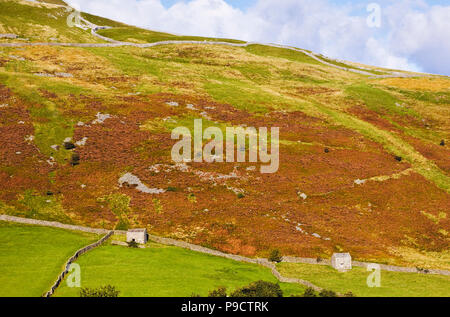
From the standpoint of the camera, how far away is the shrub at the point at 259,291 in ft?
109

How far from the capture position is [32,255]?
39.7 m

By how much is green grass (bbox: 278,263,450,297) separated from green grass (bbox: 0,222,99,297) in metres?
27.0

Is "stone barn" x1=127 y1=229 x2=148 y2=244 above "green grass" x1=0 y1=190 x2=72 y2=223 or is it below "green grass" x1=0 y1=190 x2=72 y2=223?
below

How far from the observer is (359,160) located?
7362 cm

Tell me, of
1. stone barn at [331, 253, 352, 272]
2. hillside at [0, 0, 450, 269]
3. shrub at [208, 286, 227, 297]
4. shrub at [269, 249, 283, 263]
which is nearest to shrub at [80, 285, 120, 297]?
shrub at [208, 286, 227, 297]

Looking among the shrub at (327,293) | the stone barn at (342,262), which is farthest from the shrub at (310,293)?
the stone barn at (342,262)

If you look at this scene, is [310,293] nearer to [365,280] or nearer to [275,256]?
[365,280]

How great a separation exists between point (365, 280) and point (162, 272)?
23661mm

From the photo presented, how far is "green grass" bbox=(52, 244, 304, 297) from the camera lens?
3403 centimetres

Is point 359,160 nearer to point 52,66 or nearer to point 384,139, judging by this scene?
point 384,139

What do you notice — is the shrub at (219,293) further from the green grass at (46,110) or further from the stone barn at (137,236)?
the green grass at (46,110)

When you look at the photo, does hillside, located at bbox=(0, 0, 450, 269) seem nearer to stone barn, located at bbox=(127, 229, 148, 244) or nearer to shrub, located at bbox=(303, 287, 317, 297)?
stone barn, located at bbox=(127, 229, 148, 244)

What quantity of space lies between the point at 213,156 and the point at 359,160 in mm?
32096
